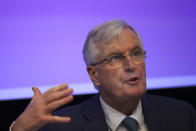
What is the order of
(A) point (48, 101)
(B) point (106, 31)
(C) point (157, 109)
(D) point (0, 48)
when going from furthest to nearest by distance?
1. (D) point (0, 48)
2. (C) point (157, 109)
3. (B) point (106, 31)
4. (A) point (48, 101)

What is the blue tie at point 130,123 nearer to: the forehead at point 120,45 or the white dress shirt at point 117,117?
the white dress shirt at point 117,117

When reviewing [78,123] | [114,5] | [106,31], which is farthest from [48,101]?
[114,5]

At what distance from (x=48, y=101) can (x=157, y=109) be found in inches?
35.8

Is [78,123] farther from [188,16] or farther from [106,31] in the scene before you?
[188,16]

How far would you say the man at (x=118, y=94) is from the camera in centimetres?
154

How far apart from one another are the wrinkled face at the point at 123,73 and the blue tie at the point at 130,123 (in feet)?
0.51

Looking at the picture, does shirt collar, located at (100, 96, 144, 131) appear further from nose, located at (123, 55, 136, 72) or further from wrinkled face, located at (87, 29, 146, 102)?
nose, located at (123, 55, 136, 72)

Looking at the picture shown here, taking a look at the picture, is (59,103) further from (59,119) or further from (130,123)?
(130,123)

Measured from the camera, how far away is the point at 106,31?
1602 millimetres

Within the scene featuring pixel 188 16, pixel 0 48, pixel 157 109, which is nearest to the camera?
pixel 157 109

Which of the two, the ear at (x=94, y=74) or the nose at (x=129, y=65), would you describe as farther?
the ear at (x=94, y=74)

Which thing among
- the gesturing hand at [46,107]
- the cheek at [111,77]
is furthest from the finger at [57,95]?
the cheek at [111,77]

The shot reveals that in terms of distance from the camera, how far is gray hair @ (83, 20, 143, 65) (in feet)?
5.21

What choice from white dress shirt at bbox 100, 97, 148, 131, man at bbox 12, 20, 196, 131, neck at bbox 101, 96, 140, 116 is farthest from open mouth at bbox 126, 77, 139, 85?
white dress shirt at bbox 100, 97, 148, 131
